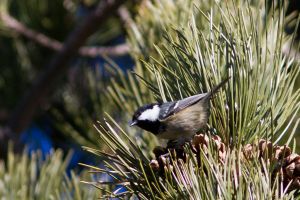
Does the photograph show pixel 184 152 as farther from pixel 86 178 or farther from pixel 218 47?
pixel 86 178

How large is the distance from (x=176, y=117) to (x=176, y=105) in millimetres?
163

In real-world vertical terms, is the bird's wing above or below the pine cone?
above

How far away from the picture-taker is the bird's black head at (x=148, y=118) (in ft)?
4.45

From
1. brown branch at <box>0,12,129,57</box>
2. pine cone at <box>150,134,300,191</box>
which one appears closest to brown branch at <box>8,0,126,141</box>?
brown branch at <box>0,12,129,57</box>

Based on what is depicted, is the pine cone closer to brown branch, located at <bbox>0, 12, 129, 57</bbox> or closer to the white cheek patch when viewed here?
the white cheek patch

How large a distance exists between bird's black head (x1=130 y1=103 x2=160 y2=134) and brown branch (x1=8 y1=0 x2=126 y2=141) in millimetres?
898

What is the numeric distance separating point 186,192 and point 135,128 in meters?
0.51

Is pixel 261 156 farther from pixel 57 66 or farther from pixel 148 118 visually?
pixel 57 66

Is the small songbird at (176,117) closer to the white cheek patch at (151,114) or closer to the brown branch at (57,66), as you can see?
the white cheek patch at (151,114)

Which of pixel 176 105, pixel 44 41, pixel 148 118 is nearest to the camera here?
pixel 176 105

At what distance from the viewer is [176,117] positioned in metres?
1.45

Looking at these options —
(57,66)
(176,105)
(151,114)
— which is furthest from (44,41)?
(176,105)

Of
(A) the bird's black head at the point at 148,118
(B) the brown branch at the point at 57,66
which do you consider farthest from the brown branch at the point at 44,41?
(A) the bird's black head at the point at 148,118

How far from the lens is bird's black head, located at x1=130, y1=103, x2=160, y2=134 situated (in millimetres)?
1355
